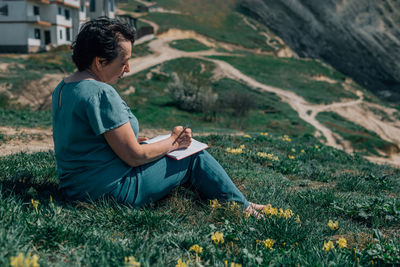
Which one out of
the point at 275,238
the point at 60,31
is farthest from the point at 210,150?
the point at 60,31

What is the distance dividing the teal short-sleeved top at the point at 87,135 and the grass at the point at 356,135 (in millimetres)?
20509

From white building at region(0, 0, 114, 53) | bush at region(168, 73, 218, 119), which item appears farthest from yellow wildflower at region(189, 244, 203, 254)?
white building at region(0, 0, 114, 53)

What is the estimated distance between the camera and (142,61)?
3353 cm

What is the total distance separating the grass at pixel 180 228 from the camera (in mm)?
2111

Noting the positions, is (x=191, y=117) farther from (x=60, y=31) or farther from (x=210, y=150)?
(x=60, y=31)

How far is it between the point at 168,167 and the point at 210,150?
3144 millimetres

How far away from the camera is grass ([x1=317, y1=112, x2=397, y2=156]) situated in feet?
73.3

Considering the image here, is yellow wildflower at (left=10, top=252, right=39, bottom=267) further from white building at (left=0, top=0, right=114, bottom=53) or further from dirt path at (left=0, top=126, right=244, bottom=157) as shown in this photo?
white building at (left=0, top=0, right=114, bottom=53)

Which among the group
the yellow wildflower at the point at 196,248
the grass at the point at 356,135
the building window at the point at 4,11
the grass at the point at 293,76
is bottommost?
the grass at the point at 356,135

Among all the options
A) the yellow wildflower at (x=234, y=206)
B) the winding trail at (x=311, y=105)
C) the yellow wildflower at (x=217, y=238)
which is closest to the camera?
the yellow wildflower at (x=217, y=238)

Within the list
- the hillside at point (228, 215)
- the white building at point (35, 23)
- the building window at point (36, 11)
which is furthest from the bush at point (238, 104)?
the building window at point (36, 11)

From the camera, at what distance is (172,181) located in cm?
297

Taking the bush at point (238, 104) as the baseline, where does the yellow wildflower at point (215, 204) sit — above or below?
above

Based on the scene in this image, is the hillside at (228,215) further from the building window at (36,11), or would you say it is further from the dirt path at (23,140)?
the building window at (36,11)
